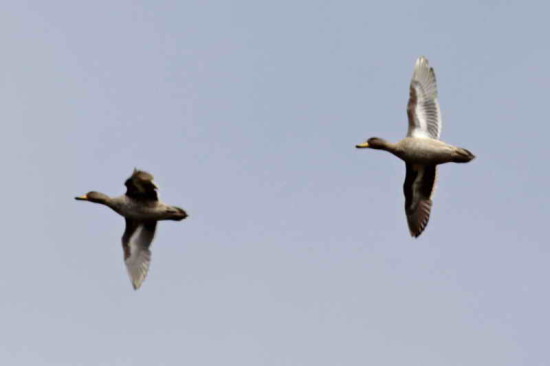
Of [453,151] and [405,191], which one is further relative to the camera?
[405,191]

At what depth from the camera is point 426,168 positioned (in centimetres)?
3003

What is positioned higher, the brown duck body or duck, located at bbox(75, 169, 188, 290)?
the brown duck body

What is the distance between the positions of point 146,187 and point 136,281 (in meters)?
2.65

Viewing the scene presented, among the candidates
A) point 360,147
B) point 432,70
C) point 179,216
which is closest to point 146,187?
point 179,216

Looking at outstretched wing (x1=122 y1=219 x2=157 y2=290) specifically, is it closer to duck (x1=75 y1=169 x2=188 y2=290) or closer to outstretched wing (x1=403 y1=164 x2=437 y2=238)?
duck (x1=75 y1=169 x2=188 y2=290)

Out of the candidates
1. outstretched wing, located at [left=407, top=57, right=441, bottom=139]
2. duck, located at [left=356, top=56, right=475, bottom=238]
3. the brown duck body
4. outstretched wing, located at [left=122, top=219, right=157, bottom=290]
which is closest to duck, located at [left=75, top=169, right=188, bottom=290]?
outstretched wing, located at [left=122, top=219, right=157, bottom=290]

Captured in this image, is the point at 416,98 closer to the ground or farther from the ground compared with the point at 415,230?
farther from the ground

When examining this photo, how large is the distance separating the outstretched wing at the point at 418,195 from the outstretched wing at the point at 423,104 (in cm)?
83

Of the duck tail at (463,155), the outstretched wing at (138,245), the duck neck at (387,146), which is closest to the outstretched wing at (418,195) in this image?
the duck neck at (387,146)

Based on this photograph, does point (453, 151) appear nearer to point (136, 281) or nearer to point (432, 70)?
point (432, 70)

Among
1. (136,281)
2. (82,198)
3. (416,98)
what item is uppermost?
(416,98)

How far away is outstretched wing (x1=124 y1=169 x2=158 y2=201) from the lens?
28547 millimetres

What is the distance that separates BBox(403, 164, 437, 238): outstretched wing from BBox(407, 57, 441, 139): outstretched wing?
83 centimetres

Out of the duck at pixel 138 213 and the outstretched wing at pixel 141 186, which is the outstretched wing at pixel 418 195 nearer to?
the duck at pixel 138 213
